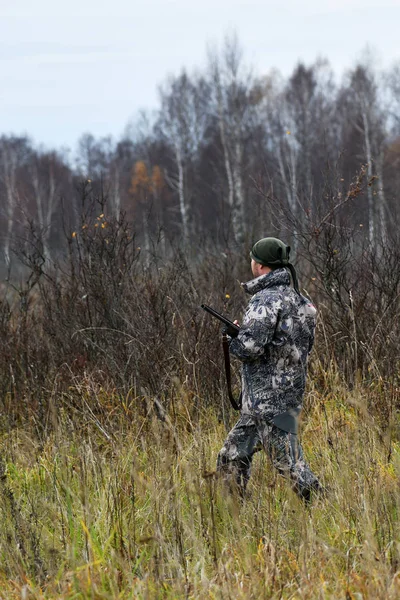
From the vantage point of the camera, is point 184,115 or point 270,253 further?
point 184,115

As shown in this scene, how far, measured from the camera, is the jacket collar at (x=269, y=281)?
3498mm

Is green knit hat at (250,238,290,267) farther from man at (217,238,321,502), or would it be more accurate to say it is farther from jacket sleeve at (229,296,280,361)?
jacket sleeve at (229,296,280,361)

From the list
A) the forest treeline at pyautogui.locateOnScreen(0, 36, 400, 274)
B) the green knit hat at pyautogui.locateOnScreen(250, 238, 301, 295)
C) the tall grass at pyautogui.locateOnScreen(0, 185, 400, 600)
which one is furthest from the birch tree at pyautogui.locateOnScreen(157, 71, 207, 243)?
the green knit hat at pyautogui.locateOnScreen(250, 238, 301, 295)

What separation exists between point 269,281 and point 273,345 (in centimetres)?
32

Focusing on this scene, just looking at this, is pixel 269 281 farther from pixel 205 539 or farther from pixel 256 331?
pixel 205 539

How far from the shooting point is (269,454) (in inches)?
131

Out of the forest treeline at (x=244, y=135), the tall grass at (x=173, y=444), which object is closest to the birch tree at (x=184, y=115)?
the forest treeline at (x=244, y=135)

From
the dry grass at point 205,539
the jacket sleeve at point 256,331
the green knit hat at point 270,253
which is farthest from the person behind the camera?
the green knit hat at point 270,253

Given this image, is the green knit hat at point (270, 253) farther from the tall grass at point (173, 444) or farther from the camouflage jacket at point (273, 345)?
the tall grass at point (173, 444)

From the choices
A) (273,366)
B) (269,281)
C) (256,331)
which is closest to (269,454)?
(273,366)

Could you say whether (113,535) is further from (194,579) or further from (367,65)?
(367,65)

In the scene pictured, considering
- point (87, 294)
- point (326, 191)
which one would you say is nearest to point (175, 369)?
point (87, 294)

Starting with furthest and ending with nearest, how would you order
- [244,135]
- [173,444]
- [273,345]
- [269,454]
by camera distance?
1. [244,135]
2. [173,444]
3. [273,345]
4. [269,454]

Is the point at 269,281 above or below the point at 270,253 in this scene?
below
